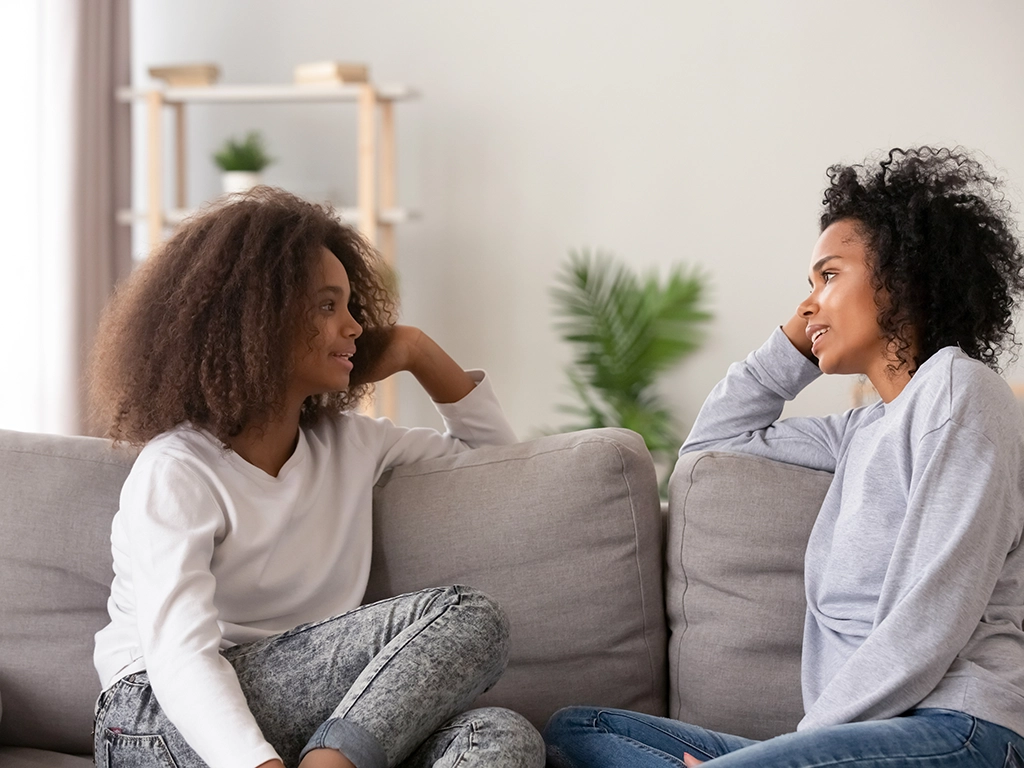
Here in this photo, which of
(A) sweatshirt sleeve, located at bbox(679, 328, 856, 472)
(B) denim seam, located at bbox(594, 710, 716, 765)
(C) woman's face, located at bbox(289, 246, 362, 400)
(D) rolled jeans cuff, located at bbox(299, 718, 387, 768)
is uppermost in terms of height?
(C) woman's face, located at bbox(289, 246, 362, 400)

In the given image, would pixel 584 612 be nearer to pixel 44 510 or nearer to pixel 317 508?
pixel 317 508

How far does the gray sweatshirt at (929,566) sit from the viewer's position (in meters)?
1.16

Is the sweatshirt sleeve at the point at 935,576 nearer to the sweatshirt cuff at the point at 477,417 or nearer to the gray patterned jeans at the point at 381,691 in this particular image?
the gray patterned jeans at the point at 381,691

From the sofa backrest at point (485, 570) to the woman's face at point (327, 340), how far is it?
247 mm

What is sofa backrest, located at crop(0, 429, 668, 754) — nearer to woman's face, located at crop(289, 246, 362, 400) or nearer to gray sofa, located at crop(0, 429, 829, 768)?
gray sofa, located at crop(0, 429, 829, 768)

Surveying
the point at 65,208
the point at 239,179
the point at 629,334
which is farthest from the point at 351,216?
the point at 629,334

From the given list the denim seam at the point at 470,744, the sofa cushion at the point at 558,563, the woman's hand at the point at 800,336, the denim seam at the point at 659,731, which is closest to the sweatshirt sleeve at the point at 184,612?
the denim seam at the point at 470,744

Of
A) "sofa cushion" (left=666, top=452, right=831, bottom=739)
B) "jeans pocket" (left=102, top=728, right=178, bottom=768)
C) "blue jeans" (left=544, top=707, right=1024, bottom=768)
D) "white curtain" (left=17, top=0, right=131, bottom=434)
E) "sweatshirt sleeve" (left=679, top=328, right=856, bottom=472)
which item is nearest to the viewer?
"blue jeans" (left=544, top=707, right=1024, bottom=768)

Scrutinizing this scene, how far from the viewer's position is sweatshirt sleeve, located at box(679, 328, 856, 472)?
1.58m

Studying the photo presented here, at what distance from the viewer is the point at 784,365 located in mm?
1617

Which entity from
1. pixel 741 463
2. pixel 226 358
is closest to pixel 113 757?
pixel 226 358

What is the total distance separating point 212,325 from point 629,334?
8.01 feet

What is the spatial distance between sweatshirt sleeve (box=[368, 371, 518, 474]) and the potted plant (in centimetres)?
212

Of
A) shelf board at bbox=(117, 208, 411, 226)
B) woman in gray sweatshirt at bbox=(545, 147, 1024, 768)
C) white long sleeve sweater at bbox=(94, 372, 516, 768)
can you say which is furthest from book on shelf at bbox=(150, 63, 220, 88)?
woman in gray sweatshirt at bbox=(545, 147, 1024, 768)
